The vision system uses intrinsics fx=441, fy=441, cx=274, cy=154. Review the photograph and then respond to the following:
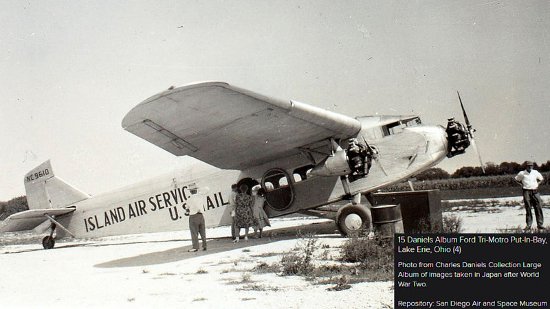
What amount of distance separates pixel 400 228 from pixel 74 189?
1079 centimetres

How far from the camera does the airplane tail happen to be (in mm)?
13953

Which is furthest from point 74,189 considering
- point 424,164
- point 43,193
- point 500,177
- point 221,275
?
point 500,177

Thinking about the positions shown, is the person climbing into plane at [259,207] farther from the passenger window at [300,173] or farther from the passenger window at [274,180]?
the passenger window at [300,173]

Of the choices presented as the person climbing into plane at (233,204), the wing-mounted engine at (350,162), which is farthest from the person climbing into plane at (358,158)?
the person climbing into plane at (233,204)

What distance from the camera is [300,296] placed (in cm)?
456

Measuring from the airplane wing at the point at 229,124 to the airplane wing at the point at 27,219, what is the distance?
240 inches

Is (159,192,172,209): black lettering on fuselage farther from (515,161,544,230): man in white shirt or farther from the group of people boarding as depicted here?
(515,161,544,230): man in white shirt

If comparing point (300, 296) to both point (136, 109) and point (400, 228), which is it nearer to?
point (400, 228)

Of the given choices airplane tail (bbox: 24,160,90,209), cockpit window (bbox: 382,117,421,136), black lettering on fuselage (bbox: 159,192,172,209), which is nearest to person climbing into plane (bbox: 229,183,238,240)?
black lettering on fuselage (bbox: 159,192,172,209)

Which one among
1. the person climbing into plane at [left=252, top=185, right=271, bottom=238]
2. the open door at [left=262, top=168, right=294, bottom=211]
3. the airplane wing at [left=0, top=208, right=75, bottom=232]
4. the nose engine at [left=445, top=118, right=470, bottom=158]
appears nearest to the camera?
the nose engine at [left=445, top=118, right=470, bottom=158]

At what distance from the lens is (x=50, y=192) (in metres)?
14.0

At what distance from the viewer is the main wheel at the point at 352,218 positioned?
9469 millimetres

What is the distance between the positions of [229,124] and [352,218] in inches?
136

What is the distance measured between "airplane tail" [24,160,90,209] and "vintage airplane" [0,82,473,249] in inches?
1.2
